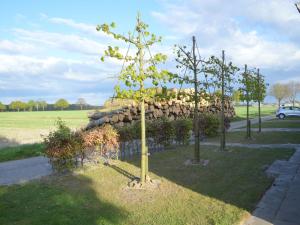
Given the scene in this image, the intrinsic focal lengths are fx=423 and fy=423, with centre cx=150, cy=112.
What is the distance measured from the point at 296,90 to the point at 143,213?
305 ft

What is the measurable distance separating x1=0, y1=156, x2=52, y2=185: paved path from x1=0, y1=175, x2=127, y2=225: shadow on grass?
3.66 feet

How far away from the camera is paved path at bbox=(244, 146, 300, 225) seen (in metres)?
6.68

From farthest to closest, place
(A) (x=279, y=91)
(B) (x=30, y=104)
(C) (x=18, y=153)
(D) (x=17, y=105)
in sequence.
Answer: (B) (x=30, y=104) < (D) (x=17, y=105) < (A) (x=279, y=91) < (C) (x=18, y=153)

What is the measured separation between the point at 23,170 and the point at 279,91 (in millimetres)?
83243

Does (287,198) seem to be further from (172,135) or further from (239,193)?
(172,135)

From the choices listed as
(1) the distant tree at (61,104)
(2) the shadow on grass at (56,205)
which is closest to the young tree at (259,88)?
(2) the shadow on grass at (56,205)

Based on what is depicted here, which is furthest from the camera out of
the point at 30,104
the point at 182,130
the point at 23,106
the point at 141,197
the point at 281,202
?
the point at 30,104

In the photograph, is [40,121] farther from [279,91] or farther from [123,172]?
[279,91]

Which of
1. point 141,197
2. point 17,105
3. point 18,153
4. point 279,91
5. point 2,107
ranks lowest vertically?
point 141,197

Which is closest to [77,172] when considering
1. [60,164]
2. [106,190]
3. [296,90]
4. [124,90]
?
[60,164]

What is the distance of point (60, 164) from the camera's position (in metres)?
11.5

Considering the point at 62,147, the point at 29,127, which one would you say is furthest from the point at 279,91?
the point at 62,147

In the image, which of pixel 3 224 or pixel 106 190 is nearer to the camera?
pixel 3 224

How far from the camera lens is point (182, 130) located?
17.1 m
